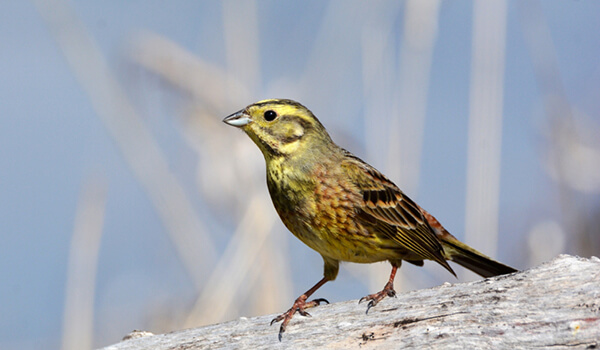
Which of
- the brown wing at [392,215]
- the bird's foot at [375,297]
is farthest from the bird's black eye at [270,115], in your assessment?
the bird's foot at [375,297]

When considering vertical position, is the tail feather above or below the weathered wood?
above

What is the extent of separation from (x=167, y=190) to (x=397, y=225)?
1.47 m

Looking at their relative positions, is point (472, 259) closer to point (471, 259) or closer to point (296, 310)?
point (471, 259)

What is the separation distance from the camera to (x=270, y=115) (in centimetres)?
330

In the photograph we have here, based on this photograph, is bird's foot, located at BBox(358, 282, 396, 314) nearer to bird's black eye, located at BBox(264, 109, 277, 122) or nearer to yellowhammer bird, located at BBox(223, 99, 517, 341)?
yellowhammer bird, located at BBox(223, 99, 517, 341)

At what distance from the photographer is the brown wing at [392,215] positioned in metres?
3.17

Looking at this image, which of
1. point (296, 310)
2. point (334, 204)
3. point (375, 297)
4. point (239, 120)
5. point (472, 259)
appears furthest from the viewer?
point (472, 259)

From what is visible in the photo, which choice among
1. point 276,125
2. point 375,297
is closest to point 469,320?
point 375,297

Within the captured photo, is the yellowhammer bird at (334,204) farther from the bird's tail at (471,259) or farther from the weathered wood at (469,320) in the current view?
the weathered wood at (469,320)

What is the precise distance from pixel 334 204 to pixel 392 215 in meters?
0.29

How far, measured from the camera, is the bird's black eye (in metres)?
3.29

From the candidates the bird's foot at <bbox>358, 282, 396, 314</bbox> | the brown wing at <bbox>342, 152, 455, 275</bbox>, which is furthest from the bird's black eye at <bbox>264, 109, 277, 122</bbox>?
the bird's foot at <bbox>358, 282, 396, 314</bbox>

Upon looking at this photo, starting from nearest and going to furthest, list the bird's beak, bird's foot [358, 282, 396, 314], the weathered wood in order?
the weathered wood < bird's foot [358, 282, 396, 314] < the bird's beak

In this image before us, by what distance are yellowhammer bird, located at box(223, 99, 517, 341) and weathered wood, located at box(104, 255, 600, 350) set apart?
0.35m
